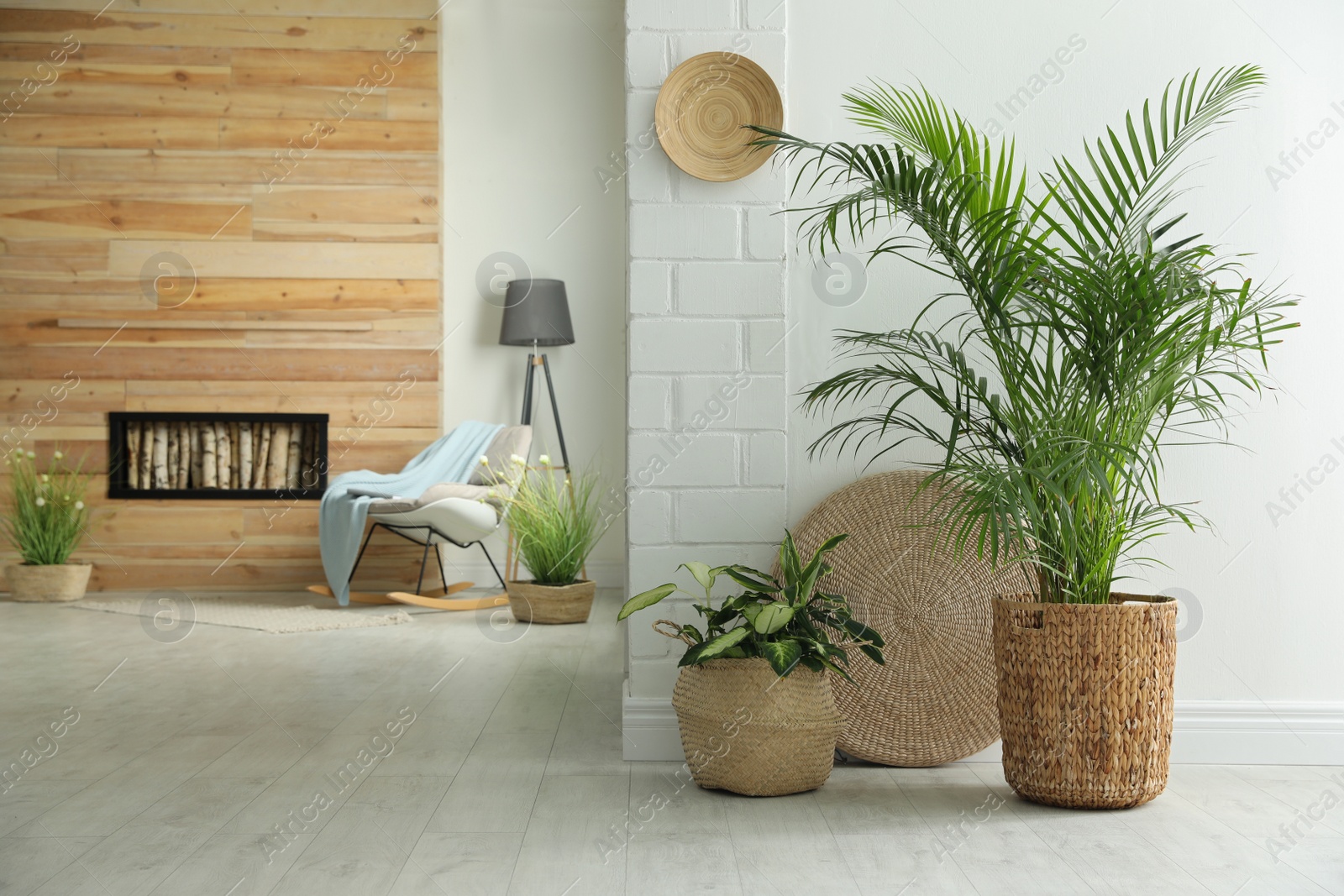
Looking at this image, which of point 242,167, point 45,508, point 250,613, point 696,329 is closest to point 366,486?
point 250,613

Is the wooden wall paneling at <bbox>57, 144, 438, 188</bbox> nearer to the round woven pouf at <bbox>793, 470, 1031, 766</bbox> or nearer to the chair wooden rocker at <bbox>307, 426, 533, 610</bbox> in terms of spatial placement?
the chair wooden rocker at <bbox>307, 426, 533, 610</bbox>

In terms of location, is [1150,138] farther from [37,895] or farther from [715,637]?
[37,895]

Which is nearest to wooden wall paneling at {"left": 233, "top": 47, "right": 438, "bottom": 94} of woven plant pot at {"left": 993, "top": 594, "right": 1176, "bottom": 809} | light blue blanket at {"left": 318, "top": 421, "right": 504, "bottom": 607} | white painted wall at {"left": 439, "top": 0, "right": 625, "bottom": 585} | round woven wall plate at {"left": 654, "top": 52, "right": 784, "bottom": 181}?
white painted wall at {"left": 439, "top": 0, "right": 625, "bottom": 585}

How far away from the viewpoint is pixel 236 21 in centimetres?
523

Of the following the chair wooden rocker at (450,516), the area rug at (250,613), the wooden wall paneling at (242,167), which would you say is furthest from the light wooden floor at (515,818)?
the wooden wall paneling at (242,167)

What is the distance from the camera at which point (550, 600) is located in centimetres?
433

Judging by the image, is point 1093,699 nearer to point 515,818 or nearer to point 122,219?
point 515,818

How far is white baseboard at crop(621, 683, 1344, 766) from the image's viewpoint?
2320 mm

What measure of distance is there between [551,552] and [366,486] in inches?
37.8

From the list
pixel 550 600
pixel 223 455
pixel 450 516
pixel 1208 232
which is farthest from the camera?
pixel 223 455

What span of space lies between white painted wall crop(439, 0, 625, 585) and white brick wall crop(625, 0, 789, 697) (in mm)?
3184

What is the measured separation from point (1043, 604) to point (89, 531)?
483cm

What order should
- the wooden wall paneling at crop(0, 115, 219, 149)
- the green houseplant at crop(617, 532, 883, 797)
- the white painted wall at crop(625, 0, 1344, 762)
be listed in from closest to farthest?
the green houseplant at crop(617, 532, 883, 797)
the white painted wall at crop(625, 0, 1344, 762)
the wooden wall paneling at crop(0, 115, 219, 149)

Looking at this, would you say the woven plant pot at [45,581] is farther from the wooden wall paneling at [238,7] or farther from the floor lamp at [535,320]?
the wooden wall paneling at [238,7]
